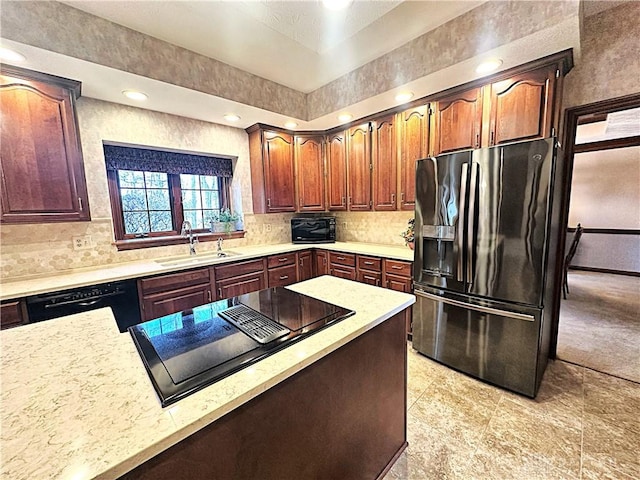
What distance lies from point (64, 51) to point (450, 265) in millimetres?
3033

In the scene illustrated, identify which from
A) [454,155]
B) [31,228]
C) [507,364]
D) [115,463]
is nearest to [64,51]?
[31,228]

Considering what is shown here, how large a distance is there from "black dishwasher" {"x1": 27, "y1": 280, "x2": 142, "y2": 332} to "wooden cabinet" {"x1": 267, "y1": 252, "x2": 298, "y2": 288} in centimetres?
133

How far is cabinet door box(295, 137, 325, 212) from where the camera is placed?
3.57 meters

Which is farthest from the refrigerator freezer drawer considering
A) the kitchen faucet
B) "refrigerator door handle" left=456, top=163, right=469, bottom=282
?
the kitchen faucet

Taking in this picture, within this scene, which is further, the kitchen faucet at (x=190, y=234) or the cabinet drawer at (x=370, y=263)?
the kitchen faucet at (x=190, y=234)

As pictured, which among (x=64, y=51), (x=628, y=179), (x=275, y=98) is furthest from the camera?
(x=628, y=179)

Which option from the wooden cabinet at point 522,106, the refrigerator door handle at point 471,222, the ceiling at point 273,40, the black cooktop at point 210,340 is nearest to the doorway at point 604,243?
the wooden cabinet at point 522,106

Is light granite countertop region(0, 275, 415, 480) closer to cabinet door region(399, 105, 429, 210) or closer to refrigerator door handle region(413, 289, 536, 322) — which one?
refrigerator door handle region(413, 289, 536, 322)

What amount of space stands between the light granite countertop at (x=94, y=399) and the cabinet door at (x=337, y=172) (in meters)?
2.53

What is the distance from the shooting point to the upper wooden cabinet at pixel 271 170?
3338 millimetres

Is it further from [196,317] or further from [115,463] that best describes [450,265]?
[115,463]

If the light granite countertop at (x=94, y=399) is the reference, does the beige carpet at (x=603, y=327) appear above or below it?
below

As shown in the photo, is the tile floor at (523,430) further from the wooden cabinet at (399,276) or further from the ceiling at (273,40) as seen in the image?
the ceiling at (273,40)

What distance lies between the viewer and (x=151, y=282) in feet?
7.59
